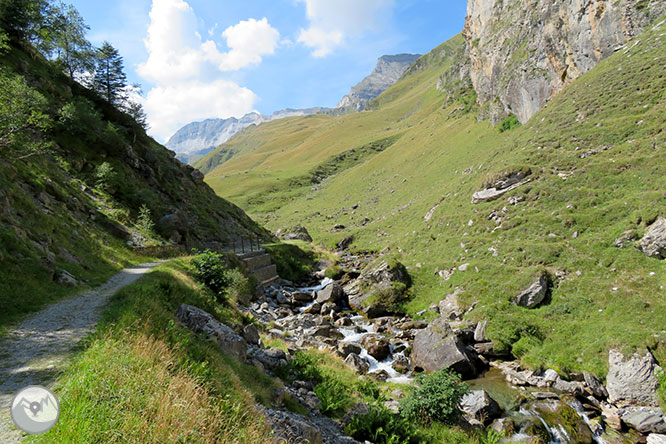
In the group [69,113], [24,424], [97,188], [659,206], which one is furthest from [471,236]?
[69,113]

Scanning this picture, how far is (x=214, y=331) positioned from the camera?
12734 millimetres

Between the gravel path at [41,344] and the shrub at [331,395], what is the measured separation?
8984 mm

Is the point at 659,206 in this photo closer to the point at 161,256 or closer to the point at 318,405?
the point at 318,405

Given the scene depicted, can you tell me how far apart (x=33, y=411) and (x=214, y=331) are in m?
9.81

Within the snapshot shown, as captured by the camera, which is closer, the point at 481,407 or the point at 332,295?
the point at 481,407

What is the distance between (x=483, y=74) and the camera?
7625 centimetres

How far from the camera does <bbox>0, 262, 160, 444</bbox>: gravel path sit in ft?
19.7

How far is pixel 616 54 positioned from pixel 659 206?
29.6m

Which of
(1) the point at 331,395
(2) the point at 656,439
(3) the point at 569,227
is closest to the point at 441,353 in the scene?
(1) the point at 331,395

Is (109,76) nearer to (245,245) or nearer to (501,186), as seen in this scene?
(245,245)

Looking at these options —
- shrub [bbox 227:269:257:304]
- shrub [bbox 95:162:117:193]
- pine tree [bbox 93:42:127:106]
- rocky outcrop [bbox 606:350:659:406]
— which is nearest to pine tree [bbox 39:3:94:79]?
pine tree [bbox 93:42:127:106]

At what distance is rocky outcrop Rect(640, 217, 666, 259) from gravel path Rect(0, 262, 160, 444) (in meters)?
27.6

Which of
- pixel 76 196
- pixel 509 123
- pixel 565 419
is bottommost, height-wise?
pixel 565 419

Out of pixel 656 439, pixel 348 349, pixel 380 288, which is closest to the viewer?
pixel 656 439
